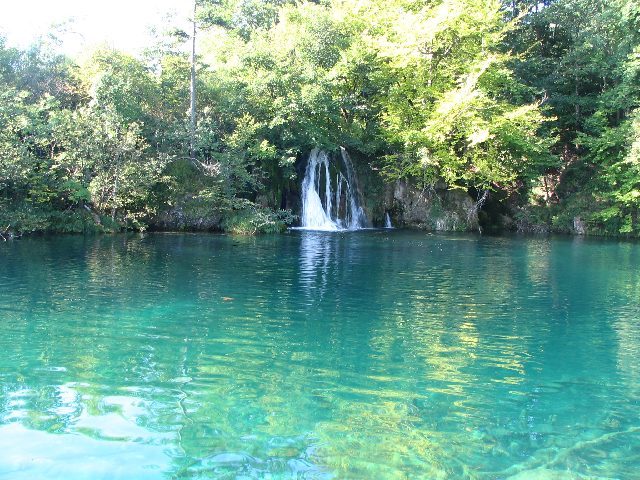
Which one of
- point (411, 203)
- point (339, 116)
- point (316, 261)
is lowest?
point (316, 261)

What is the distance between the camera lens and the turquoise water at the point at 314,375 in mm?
4523

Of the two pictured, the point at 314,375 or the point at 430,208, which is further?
the point at 430,208

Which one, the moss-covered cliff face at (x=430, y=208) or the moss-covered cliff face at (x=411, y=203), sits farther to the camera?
the moss-covered cliff face at (x=411, y=203)

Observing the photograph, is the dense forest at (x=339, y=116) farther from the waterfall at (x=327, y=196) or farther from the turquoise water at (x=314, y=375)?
the turquoise water at (x=314, y=375)

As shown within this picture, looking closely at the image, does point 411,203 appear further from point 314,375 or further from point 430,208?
point 314,375

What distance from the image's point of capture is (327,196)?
29000 mm

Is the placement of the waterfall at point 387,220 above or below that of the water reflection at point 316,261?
above

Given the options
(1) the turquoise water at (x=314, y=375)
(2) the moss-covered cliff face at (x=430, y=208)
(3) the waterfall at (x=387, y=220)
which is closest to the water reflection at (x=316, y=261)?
(1) the turquoise water at (x=314, y=375)

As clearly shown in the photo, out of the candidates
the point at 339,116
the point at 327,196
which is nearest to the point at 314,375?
the point at 327,196

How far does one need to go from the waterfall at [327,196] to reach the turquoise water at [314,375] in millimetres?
15096

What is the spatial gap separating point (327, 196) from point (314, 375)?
22873mm

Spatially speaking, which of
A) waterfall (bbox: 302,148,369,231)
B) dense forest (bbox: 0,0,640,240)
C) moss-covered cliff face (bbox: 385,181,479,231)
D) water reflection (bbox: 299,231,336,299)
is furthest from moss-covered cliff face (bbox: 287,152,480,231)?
water reflection (bbox: 299,231,336,299)

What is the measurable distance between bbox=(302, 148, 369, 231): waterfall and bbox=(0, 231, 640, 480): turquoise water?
49.5ft

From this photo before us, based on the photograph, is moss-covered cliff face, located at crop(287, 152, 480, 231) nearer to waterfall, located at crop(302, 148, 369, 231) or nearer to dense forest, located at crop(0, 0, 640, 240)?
dense forest, located at crop(0, 0, 640, 240)
